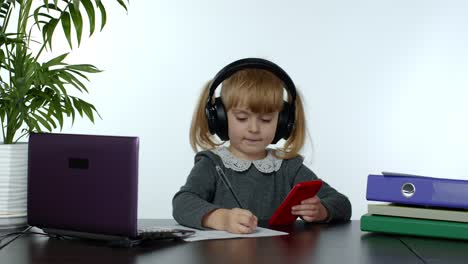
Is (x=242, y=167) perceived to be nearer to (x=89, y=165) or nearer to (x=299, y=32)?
(x=89, y=165)

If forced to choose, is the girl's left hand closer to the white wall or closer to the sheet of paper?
the sheet of paper

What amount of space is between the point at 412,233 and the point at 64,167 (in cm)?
72

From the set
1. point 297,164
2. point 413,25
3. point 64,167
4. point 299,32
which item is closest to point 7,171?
point 64,167

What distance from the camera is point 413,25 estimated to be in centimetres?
396

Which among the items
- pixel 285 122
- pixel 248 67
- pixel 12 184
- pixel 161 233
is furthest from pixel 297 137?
pixel 12 184

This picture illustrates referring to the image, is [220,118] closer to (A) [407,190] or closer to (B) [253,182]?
(B) [253,182]

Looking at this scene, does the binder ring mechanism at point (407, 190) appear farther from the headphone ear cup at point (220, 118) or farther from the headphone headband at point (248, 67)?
the headphone ear cup at point (220, 118)

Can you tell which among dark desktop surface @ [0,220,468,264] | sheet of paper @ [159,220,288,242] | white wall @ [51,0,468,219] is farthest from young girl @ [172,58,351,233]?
white wall @ [51,0,468,219]

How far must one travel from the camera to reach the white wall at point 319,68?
3.93 m

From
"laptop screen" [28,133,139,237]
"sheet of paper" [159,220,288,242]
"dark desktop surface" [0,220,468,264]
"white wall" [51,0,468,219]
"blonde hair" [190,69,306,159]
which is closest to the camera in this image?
"dark desktop surface" [0,220,468,264]

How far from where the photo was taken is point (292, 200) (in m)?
1.62

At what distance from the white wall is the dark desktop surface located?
8.21 feet

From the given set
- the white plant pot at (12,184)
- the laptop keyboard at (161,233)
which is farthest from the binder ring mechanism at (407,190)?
the white plant pot at (12,184)

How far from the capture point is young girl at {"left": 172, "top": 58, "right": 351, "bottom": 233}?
5.72 feet
